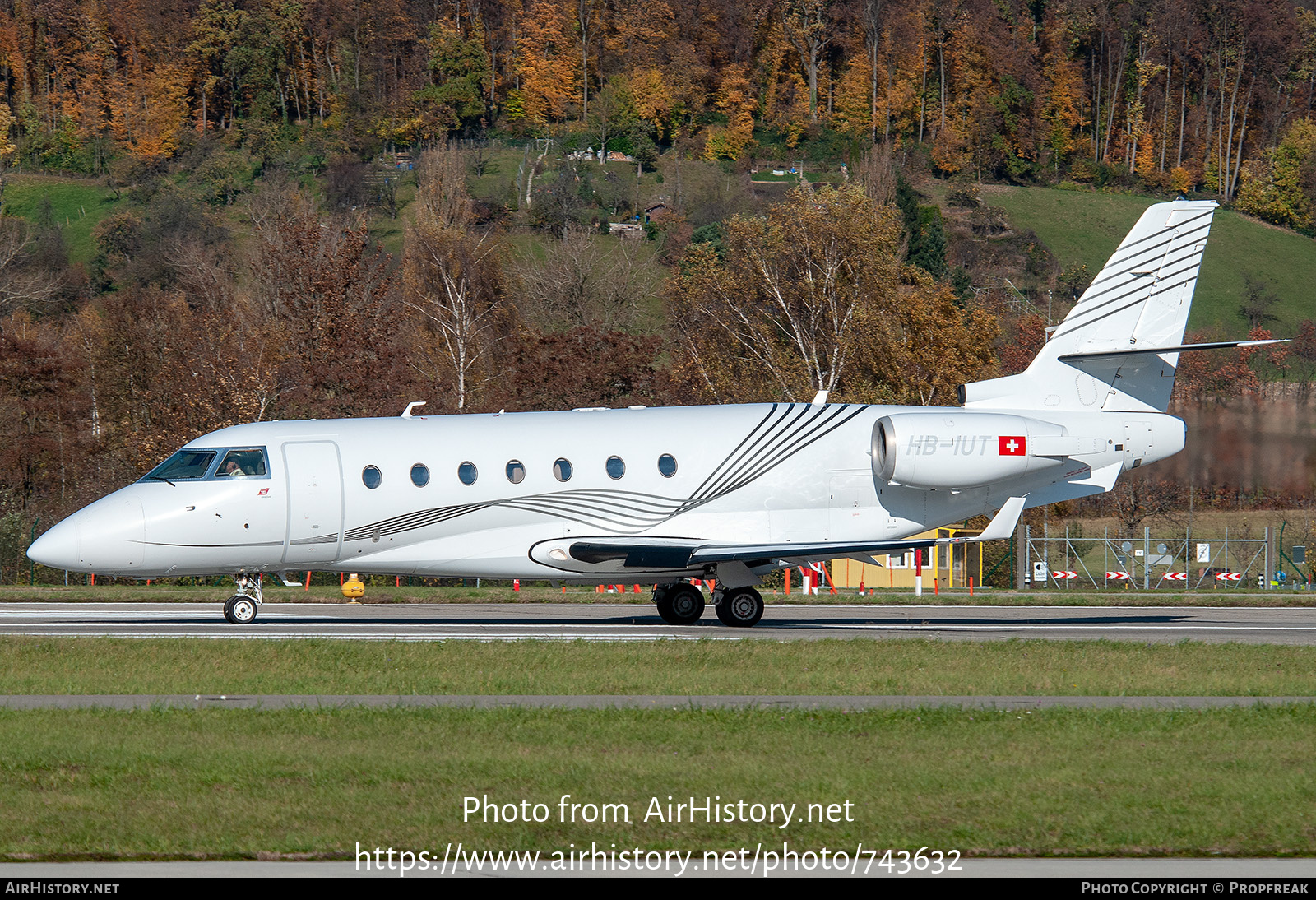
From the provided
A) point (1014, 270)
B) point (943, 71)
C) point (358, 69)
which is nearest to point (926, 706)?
point (1014, 270)

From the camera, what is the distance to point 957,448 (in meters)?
23.3

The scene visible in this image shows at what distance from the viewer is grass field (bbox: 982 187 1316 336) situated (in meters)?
107

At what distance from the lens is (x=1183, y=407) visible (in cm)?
3098

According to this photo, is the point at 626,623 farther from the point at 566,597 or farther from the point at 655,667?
the point at 655,667

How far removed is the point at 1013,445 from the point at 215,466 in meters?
13.2

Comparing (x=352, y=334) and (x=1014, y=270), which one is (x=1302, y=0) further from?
(x=352, y=334)

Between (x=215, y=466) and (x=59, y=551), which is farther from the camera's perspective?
(x=215, y=466)

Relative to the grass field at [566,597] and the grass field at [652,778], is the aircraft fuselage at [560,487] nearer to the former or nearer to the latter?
the grass field at [566,597]

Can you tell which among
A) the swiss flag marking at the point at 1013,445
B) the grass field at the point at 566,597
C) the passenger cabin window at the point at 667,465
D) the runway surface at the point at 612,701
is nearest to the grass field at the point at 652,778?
the runway surface at the point at 612,701

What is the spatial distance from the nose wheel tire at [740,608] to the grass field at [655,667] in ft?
13.9

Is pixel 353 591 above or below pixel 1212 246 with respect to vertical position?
below

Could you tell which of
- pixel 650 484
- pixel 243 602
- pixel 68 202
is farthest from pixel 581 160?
pixel 243 602

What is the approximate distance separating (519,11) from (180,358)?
10882cm

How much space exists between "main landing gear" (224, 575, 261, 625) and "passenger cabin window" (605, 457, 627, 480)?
19.8 ft
